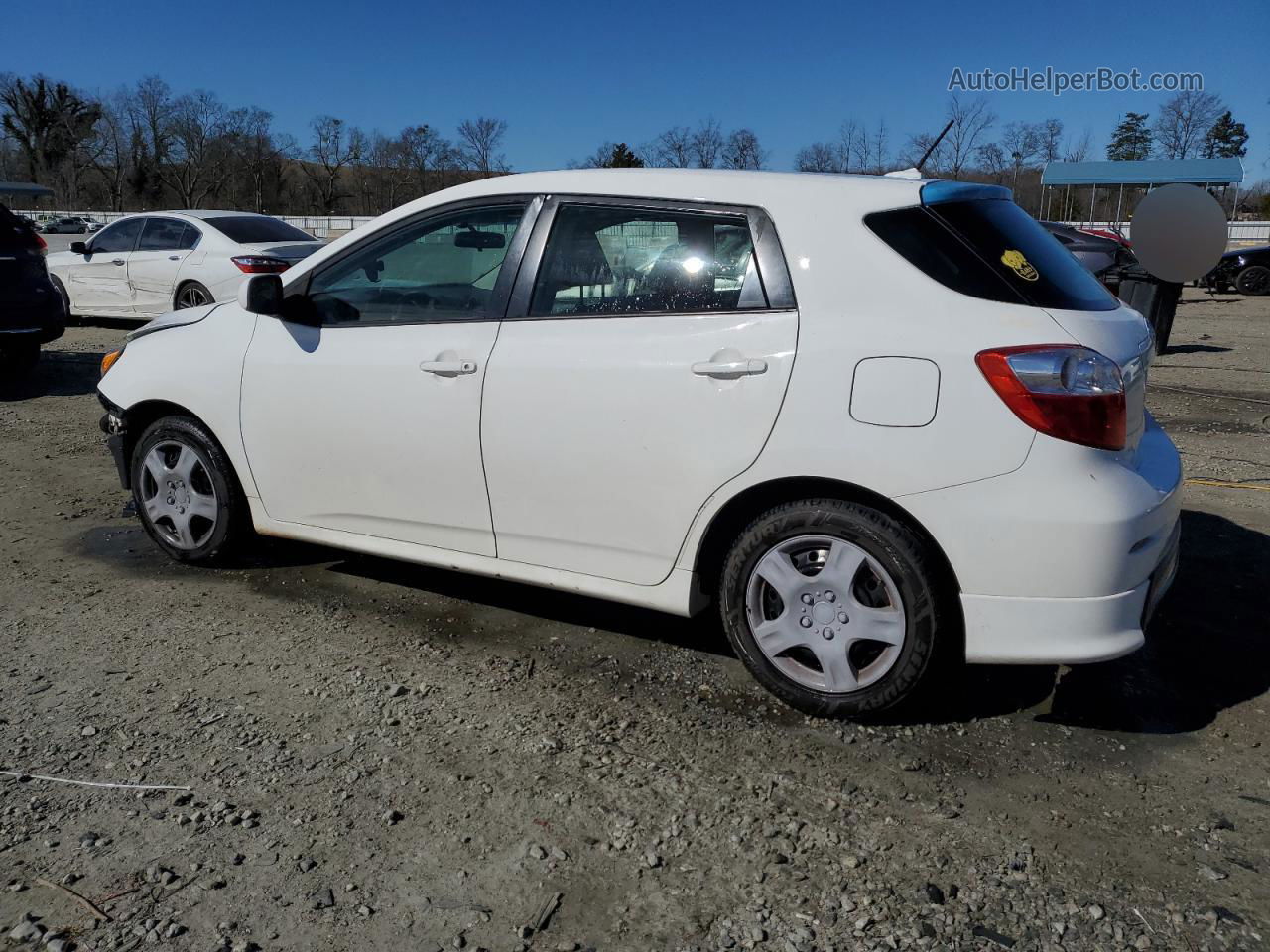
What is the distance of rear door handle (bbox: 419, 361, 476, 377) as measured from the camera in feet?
12.0

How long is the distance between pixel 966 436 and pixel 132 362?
368 centimetres

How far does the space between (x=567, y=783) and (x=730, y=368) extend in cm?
135

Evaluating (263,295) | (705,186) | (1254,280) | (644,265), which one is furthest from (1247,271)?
(263,295)

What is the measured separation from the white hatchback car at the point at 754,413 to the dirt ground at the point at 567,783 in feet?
1.18

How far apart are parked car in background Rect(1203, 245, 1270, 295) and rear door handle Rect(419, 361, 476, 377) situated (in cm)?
2377

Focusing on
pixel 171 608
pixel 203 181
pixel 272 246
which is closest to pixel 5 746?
pixel 171 608

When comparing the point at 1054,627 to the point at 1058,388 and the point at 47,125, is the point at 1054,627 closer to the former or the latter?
the point at 1058,388

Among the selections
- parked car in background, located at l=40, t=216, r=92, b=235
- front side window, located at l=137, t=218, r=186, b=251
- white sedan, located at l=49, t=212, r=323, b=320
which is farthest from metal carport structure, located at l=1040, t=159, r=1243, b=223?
parked car in background, located at l=40, t=216, r=92, b=235

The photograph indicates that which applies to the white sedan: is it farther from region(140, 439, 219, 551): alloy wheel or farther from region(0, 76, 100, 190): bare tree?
region(0, 76, 100, 190): bare tree

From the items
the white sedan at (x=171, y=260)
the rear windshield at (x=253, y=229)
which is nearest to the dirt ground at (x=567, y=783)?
the white sedan at (x=171, y=260)

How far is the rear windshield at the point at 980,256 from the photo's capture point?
10.1ft

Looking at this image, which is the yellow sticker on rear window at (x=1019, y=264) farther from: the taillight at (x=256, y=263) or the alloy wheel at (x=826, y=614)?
the taillight at (x=256, y=263)

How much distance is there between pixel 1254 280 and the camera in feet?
75.7

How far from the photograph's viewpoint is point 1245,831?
2.75 m
